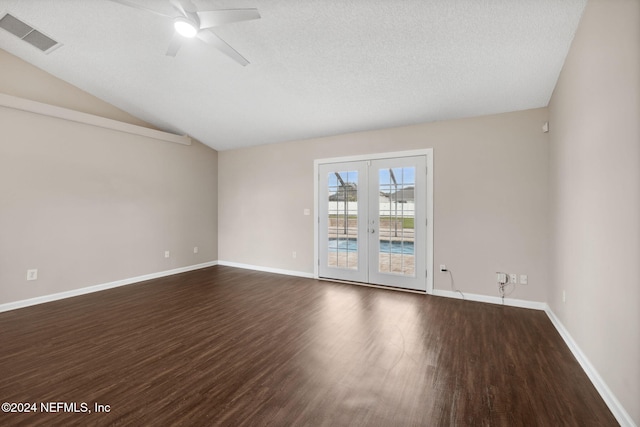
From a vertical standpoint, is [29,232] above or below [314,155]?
below

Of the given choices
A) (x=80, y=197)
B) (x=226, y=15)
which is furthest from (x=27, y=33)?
(x=226, y=15)

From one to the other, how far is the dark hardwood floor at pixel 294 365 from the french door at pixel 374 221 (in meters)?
0.79

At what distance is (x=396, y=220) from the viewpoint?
450cm

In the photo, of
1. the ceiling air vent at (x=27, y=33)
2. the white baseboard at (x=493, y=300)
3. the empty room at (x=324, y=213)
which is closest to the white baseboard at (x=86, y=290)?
the empty room at (x=324, y=213)

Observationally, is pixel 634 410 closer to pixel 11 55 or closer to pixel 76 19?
pixel 76 19

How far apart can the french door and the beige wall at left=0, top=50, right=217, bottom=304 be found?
304 cm

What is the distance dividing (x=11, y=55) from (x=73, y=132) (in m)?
1.09

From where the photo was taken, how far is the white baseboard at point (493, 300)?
11.9 ft

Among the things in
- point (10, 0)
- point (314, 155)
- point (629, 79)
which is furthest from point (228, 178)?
point (629, 79)

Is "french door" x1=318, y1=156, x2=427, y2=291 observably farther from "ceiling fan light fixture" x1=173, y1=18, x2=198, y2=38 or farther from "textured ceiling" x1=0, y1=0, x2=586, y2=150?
"ceiling fan light fixture" x1=173, y1=18, x2=198, y2=38

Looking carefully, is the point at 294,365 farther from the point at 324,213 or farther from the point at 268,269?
the point at 268,269

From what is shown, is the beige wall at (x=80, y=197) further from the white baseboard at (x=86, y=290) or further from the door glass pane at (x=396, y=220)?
the door glass pane at (x=396, y=220)

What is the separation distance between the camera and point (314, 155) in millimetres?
5324

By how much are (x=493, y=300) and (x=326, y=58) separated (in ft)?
12.6
